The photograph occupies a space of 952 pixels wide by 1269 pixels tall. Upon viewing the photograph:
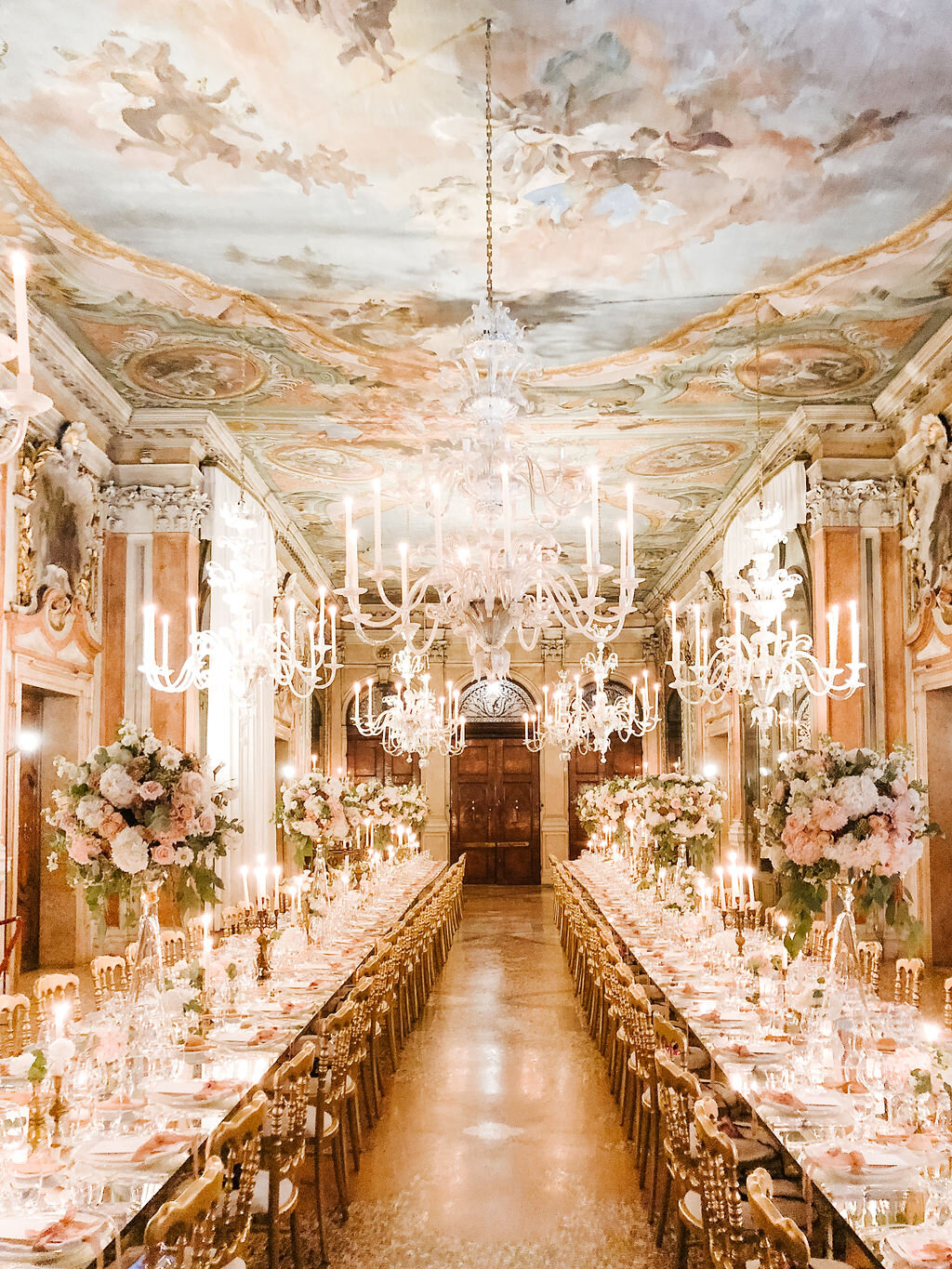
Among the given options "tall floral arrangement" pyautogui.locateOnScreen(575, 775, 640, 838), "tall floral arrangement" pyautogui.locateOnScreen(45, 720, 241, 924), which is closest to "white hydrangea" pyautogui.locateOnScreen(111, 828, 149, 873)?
"tall floral arrangement" pyautogui.locateOnScreen(45, 720, 241, 924)

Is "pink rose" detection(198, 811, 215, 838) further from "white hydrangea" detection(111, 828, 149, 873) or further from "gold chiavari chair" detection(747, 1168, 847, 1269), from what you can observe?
"gold chiavari chair" detection(747, 1168, 847, 1269)

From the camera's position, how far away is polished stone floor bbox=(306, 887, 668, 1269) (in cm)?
474

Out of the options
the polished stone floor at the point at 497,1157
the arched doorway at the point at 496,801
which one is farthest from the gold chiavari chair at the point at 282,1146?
the arched doorway at the point at 496,801

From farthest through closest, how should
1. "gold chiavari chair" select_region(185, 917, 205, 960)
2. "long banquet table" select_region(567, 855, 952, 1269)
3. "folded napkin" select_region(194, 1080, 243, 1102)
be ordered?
"gold chiavari chair" select_region(185, 917, 205, 960), "folded napkin" select_region(194, 1080, 243, 1102), "long banquet table" select_region(567, 855, 952, 1269)

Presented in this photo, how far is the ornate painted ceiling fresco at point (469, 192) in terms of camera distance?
5.11 meters

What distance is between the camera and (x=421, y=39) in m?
5.12

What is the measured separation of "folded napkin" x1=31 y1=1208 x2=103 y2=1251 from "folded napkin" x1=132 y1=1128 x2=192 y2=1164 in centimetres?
46

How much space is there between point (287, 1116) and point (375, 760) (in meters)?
18.7

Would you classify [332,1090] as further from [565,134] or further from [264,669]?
[565,134]

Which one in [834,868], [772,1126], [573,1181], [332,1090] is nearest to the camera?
[772,1126]

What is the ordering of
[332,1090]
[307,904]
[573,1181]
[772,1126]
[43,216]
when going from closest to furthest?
[772,1126]
[332,1090]
[573,1181]
[43,216]
[307,904]

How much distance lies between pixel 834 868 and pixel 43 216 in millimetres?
5845

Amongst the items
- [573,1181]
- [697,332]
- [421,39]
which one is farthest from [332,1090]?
[697,332]

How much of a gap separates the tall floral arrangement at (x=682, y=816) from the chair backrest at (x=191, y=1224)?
7.28 m
